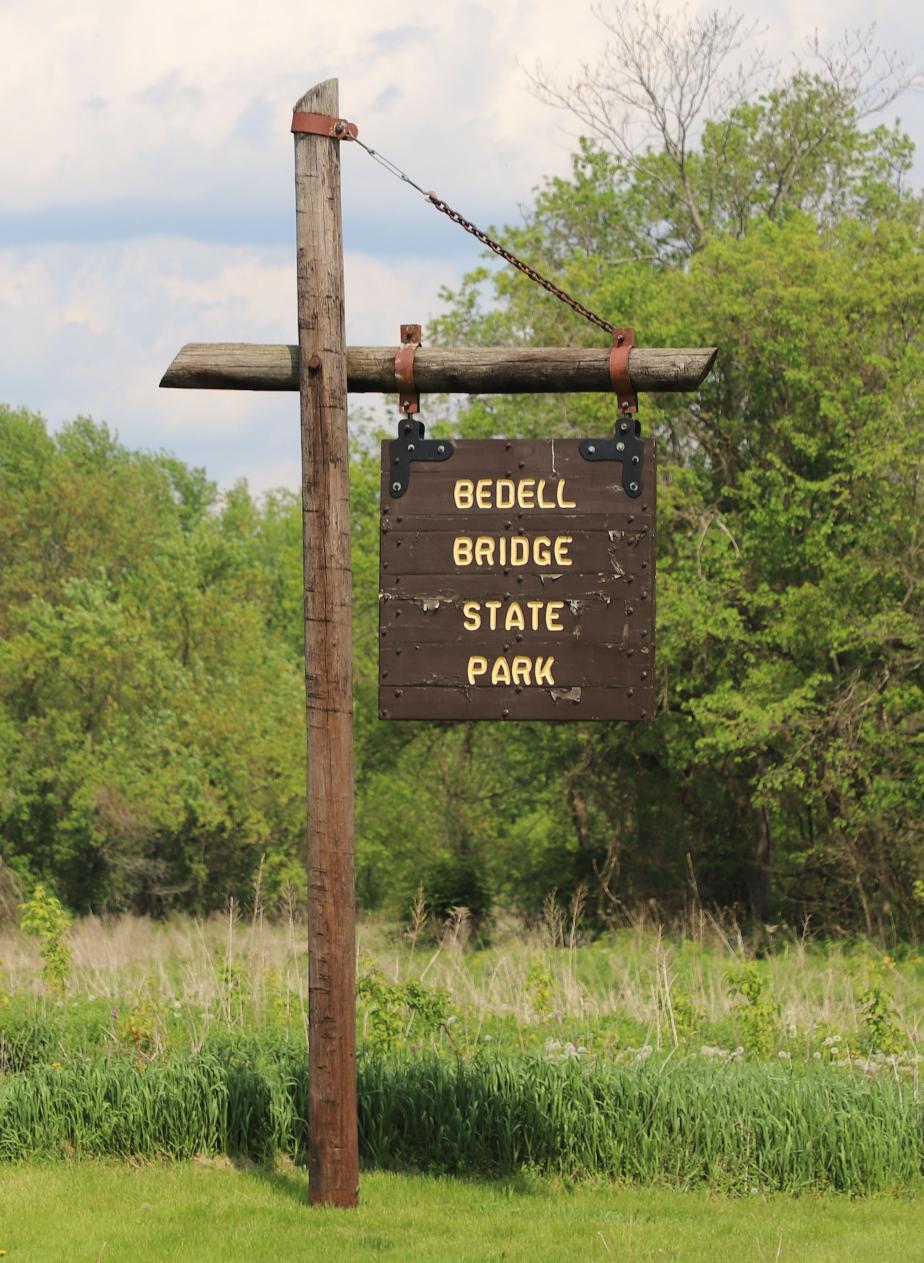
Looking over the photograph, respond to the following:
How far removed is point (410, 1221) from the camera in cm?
689

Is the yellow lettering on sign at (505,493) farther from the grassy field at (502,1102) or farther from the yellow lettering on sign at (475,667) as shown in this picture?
the grassy field at (502,1102)

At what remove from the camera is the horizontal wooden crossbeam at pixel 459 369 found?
7.06m

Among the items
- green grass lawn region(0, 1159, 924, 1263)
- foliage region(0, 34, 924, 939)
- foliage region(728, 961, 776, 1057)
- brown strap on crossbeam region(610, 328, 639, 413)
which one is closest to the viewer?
green grass lawn region(0, 1159, 924, 1263)

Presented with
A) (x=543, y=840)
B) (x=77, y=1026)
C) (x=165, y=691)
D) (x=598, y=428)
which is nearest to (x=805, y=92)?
(x=598, y=428)

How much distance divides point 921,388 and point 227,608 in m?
18.6

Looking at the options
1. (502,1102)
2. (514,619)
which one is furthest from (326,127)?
(502,1102)

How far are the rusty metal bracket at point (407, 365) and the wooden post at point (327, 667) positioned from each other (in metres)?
0.27

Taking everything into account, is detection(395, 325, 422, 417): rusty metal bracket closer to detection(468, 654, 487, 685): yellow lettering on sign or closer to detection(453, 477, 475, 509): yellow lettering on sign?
detection(453, 477, 475, 509): yellow lettering on sign

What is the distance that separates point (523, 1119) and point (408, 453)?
324cm

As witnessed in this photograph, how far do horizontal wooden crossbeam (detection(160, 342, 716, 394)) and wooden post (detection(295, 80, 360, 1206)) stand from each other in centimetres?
22

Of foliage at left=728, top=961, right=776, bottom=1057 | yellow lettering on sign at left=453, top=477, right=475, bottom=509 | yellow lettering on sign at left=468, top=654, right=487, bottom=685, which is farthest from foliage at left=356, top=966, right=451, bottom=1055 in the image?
yellow lettering on sign at left=453, top=477, right=475, bottom=509

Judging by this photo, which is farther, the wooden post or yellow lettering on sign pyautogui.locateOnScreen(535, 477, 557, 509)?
the wooden post

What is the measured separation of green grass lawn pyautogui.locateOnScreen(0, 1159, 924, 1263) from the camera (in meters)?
6.42

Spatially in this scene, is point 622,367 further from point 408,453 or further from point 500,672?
point 500,672
